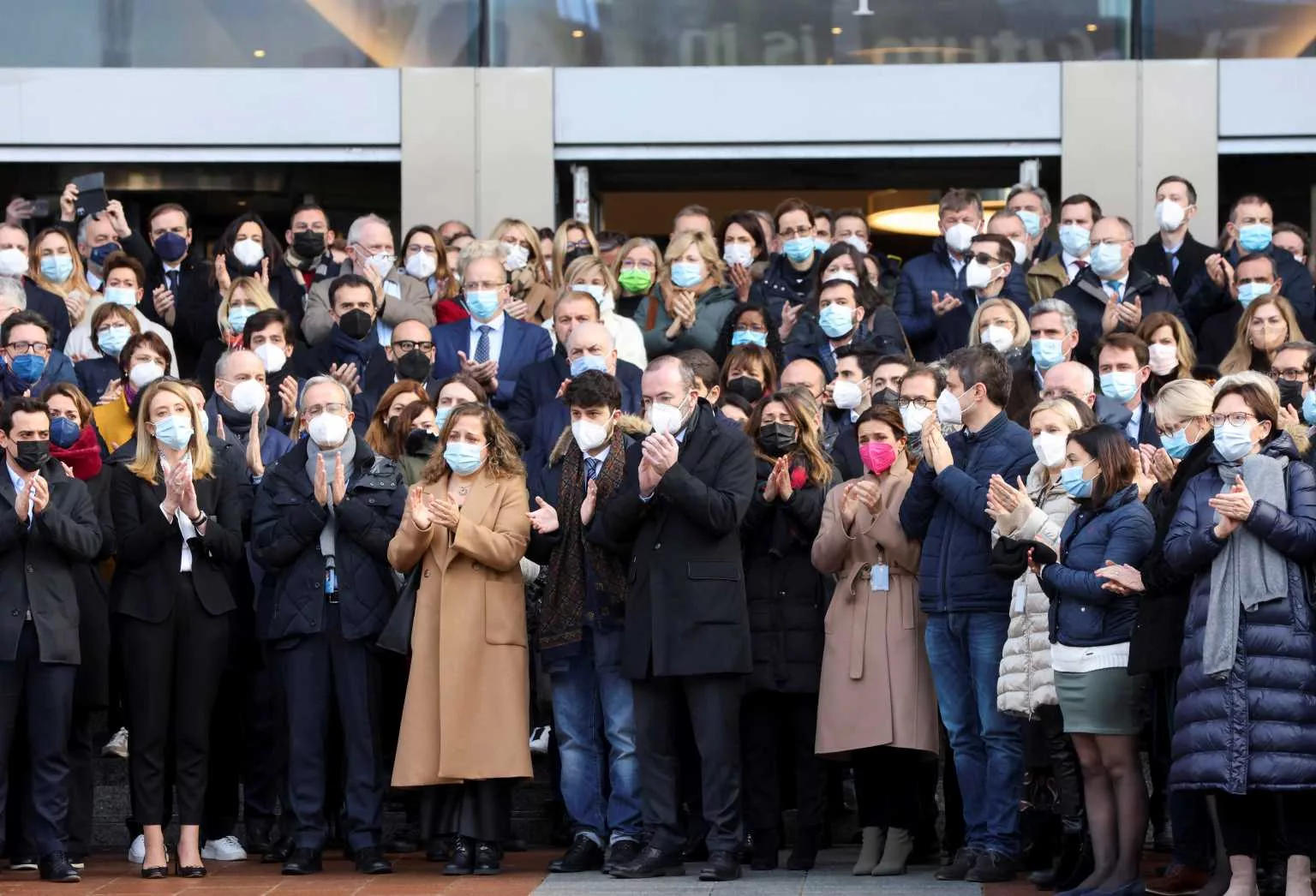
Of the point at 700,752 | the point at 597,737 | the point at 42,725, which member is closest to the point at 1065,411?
the point at 700,752

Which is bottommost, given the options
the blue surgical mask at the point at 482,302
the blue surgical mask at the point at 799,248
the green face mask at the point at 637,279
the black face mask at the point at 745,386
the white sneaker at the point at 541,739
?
the white sneaker at the point at 541,739

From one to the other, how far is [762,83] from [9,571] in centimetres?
895

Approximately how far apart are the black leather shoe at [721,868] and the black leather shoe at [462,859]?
106 centimetres

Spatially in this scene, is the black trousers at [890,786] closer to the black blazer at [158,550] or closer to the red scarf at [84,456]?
the black blazer at [158,550]

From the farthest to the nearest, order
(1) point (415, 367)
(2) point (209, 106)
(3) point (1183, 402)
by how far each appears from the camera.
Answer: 1. (2) point (209, 106)
2. (1) point (415, 367)
3. (3) point (1183, 402)

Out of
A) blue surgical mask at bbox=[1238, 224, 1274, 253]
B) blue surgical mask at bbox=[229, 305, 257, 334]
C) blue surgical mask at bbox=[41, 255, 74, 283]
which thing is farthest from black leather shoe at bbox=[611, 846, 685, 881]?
blue surgical mask at bbox=[1238, 224, 1274, 253]

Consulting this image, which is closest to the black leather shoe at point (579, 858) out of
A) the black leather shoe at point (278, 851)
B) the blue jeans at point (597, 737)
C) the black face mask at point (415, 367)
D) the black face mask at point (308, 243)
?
the blue jeans at point (597, 737)

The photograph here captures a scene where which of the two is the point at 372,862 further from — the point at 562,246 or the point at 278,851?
the point at 562,246

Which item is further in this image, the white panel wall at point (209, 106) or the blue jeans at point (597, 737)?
the white panel wall at point (209, 106)

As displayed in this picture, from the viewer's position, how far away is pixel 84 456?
1055 cm

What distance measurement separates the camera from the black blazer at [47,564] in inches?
392

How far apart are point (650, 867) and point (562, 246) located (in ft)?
18.2

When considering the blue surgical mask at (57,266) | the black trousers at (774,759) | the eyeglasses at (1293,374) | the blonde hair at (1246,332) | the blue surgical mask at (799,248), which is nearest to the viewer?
the black trousers at (774,759)

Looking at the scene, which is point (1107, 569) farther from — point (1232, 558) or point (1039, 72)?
point (1039, 72)
